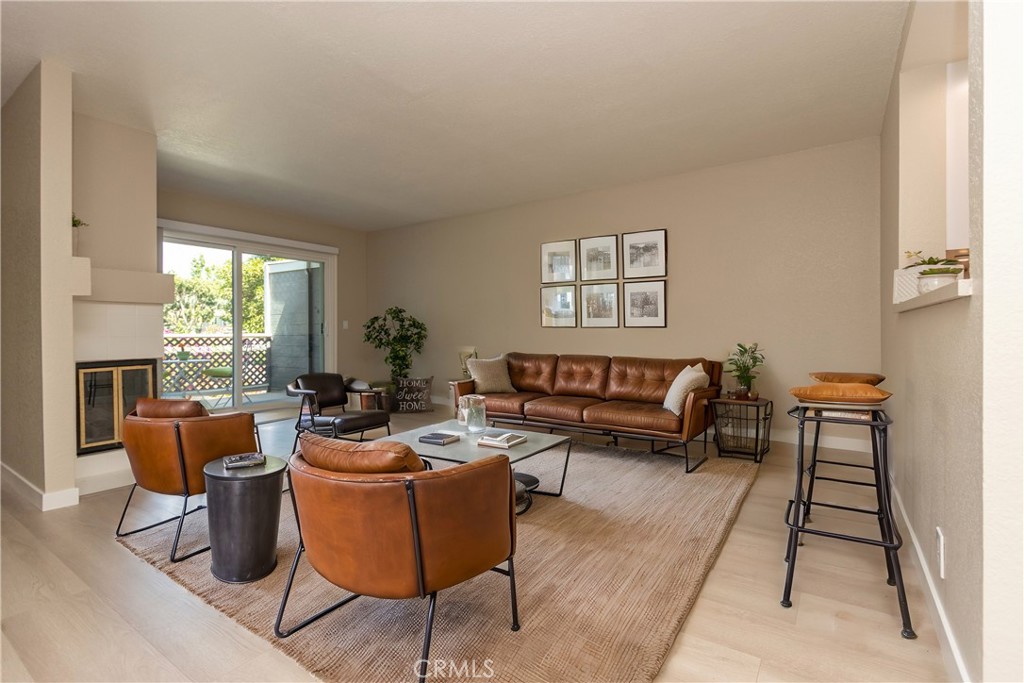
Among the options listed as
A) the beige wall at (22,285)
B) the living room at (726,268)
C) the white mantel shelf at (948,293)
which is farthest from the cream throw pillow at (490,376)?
the white mantel shelf at (948,293)

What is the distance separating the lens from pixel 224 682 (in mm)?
1578

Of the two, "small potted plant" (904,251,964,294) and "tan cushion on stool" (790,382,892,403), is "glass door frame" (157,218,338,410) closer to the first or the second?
"tan cushion on stool" (790,382,892,403)

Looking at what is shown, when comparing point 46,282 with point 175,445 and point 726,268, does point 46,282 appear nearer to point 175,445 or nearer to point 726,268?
point 175,445

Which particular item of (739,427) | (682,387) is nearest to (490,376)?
(682,387)

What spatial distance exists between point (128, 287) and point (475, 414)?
9.55 feet

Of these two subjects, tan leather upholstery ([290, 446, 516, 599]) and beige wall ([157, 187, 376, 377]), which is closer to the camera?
tan leather upholstery ([290, 446, 516, 599])

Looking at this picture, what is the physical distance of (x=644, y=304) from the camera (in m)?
5.43

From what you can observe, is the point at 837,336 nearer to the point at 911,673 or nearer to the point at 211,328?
the point at 911,673

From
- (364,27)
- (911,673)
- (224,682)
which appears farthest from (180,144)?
(911,673)

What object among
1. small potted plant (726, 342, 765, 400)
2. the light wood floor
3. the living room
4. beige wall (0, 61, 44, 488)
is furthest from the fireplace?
small potted plant (726, 342, 765, 400)

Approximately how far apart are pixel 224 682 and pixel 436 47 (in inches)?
123

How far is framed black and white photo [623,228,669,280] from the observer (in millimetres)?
5281

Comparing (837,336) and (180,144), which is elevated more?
(180,144)

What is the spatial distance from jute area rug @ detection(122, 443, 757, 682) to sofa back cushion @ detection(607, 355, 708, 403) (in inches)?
63.3
